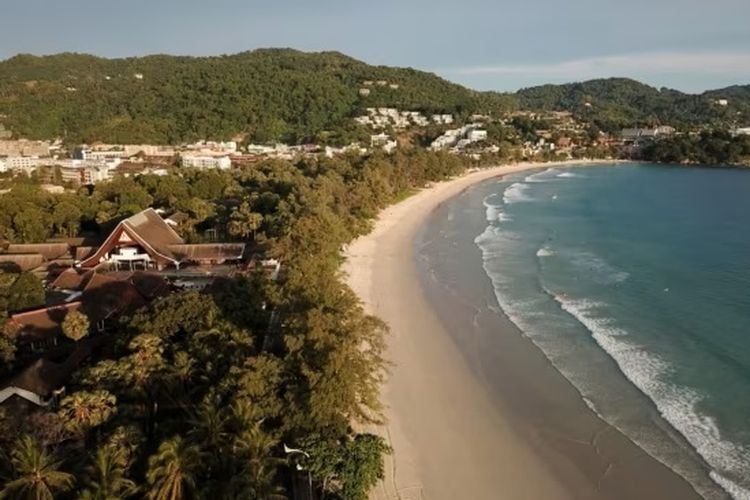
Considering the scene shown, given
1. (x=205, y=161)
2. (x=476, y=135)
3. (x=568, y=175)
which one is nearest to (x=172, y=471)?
(x=205, y=161)

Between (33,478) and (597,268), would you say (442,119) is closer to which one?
(597,268)

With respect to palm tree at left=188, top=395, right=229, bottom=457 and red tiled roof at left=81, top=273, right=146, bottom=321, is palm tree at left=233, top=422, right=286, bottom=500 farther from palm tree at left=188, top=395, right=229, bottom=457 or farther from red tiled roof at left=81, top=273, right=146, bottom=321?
red tiled roof at left=81, top=273, right=146, bottom=321

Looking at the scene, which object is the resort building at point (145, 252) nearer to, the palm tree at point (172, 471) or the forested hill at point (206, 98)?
the palm tree at point (172, 471)

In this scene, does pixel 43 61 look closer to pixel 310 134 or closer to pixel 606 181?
pixel 310 134

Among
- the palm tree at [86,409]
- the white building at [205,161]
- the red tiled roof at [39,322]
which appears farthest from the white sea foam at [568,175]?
the palm tree at [86,409]

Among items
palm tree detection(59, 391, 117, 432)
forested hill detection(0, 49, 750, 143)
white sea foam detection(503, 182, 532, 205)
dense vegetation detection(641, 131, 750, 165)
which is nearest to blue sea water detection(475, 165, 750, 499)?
white sea foam detection(503, 182, 532, 205)

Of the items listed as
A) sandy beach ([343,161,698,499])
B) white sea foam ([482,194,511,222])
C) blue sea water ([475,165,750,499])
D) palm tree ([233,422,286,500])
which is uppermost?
palm tree ([233,422,286,500])
